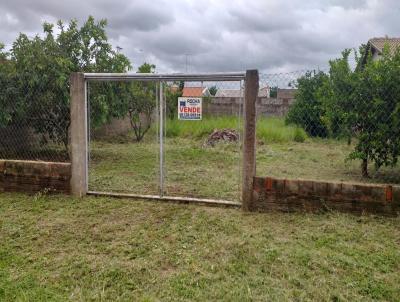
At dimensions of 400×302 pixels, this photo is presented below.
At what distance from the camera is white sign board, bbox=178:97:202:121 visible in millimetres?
4586

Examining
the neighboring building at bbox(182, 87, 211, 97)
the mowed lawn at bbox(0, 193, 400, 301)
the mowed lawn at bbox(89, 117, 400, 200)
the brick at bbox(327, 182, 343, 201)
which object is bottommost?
the mowed lawn at bbox(0, 193, 400, 301)

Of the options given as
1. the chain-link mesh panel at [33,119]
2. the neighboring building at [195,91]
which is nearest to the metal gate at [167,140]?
the neighboring building at [195,91]

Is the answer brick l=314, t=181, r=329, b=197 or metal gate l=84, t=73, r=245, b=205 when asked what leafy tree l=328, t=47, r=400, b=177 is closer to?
metal gate l=84, t=73, r=245, b=205

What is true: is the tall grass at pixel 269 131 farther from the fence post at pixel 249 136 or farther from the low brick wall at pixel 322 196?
the low brick wall at pixel 322 196

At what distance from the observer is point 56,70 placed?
7.57m

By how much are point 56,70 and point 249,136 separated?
194 inches

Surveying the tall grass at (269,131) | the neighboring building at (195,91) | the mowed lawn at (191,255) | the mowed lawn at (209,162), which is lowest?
the mowed lawn at (191,255)

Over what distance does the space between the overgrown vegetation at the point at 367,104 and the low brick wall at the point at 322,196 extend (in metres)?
2.00

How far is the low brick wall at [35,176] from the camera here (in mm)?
5137

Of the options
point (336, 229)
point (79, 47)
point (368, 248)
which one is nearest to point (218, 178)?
point (336, 229)

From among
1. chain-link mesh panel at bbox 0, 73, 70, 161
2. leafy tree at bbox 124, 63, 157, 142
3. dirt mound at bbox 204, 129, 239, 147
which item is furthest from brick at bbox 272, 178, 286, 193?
dirt mound at bbox 204, 129, 239, 147

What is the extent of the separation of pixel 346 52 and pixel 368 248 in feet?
14.6

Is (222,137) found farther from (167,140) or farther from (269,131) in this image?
(167,140)

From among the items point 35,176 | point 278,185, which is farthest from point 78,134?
point 278,185
